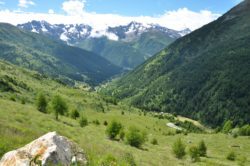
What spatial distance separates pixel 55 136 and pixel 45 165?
2683 millimetres

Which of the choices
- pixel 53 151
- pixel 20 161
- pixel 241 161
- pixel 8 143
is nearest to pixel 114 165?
pixel 53 151

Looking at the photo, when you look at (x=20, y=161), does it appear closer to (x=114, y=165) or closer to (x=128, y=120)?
(x=114, y=165)

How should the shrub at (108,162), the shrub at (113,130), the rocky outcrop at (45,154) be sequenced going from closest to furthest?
the shrub at (108,162)
the rocky outcrop at (45,154)
the shrub at (113,130)

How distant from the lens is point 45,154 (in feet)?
55.1

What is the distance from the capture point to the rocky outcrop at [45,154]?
16.3 metres

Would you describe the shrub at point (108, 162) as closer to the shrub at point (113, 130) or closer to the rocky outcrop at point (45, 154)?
the rocky outcrop at point (45, 154)

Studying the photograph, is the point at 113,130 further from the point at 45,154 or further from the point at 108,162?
the point at 108,162

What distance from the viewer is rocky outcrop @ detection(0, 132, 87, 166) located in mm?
16266

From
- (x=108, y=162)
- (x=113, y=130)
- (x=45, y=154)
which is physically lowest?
(x=113, y=130)

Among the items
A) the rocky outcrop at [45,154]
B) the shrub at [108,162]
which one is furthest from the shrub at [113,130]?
the shrub at [108,162]

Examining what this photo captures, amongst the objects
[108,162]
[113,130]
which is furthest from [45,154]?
[113,130]

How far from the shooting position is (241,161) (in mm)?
85688

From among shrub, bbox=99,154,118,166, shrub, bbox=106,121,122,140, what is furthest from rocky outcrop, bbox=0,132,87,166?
shrub, bbox=106,121,122,140

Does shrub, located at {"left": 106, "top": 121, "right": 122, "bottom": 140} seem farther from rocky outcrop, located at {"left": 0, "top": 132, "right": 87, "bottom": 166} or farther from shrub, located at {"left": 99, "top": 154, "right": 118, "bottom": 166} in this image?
shrub, located at {"left": 99, "top": 154, "right": 118, "bottom": 166}
